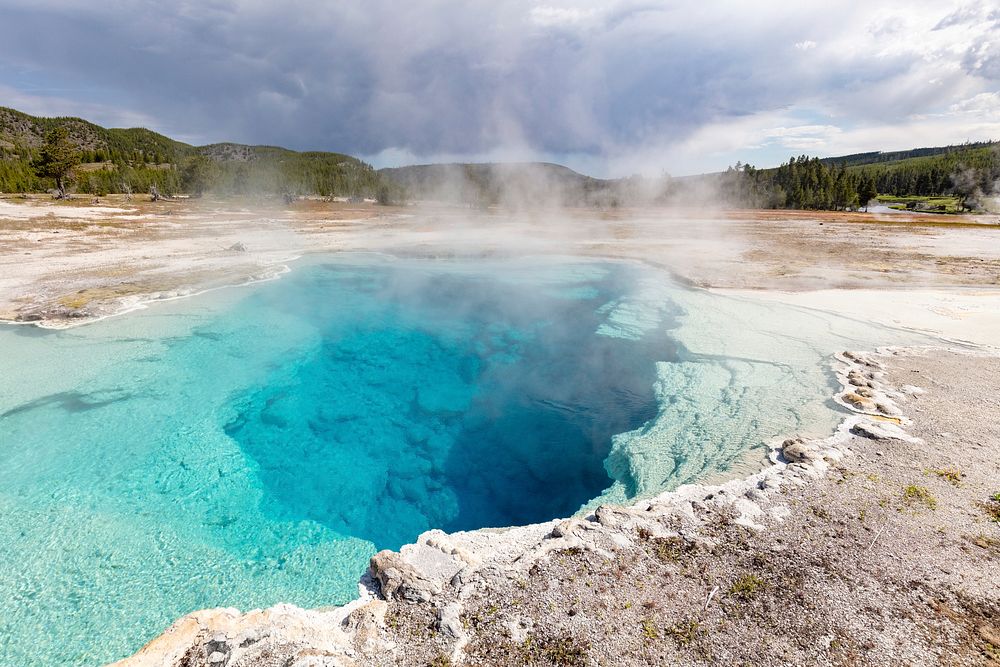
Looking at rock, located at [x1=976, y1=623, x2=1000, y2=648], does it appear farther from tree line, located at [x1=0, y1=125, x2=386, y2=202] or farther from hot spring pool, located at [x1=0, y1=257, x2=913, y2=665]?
tree line, located at [x1=0, y1=125, x2=386, y2=202]

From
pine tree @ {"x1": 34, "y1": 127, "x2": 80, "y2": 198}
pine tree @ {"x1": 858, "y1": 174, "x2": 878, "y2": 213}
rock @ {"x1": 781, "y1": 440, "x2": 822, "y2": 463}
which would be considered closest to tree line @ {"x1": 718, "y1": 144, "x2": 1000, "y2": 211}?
pine tree @ {"x1": 858, "y1": 174, "x2": 878, "y2": 213}

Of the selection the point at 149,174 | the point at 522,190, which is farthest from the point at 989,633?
the point at 149,174

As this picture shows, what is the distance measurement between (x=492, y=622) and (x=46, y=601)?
4.29m

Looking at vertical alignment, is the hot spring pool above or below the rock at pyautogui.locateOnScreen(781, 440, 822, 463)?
below

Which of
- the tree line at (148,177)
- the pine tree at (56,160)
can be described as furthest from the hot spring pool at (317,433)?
the tree line at (148,177)

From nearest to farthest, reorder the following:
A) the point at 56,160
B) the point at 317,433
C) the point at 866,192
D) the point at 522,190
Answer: the point at 317,433
the point at 56,160
the point at 866,192
the point at 522,190

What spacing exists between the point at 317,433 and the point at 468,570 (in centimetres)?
471

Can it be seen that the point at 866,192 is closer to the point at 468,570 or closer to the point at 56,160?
the point at 468,570

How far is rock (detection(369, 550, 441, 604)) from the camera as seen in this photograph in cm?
354

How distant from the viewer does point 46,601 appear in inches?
164

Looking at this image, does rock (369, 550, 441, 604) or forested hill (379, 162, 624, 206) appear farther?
forested hill (379, 162, 624, 206)

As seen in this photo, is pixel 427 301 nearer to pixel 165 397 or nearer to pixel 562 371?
pixel 562 371

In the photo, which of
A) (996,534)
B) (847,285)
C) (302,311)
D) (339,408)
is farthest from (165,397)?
(847,285)

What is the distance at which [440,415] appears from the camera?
8.30m
